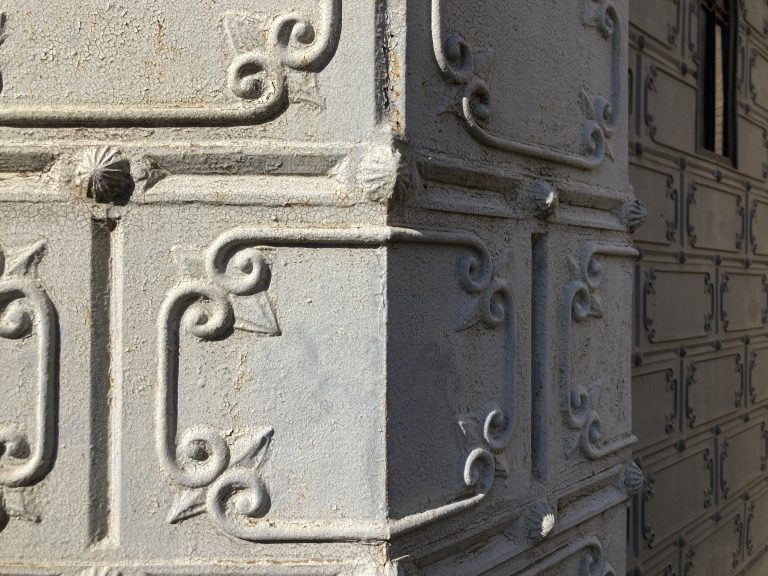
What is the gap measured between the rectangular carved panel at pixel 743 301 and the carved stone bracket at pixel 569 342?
72.6 inches

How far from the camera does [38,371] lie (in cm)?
128

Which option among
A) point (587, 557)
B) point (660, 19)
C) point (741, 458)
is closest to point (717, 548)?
point (741, 458)

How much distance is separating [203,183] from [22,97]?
0.38m

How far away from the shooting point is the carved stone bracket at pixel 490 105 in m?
1.39

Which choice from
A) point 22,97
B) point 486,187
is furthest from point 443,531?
point 22,97

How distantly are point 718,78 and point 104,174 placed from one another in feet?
10.0

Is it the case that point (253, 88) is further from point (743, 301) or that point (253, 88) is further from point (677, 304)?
point (743, 301)

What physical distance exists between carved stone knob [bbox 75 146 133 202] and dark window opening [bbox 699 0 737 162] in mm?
2666

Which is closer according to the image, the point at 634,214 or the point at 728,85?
the point at 634,214

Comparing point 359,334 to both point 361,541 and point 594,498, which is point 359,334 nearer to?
point 361,541

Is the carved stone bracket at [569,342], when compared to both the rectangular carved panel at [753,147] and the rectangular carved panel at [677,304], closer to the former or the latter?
the rectangular carved panel at [677,304]

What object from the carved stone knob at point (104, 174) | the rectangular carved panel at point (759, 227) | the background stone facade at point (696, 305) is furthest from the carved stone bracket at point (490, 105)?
the rectangular carved panel at point (759, 227)

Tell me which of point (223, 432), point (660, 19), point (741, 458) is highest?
point (660, 19)

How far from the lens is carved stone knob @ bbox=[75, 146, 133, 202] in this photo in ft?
4.09
